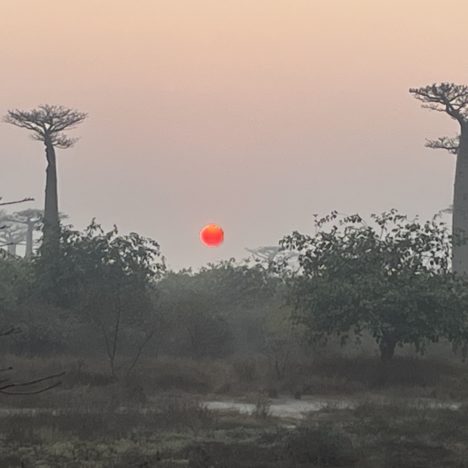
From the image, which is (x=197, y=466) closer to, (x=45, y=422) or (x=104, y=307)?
(x=45, y=422)

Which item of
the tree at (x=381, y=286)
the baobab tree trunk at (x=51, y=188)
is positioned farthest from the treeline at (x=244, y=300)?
the baobab tree trunk at (x=51, y=188)

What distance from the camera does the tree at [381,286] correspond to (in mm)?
24266

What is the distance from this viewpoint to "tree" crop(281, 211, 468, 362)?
24.3 m

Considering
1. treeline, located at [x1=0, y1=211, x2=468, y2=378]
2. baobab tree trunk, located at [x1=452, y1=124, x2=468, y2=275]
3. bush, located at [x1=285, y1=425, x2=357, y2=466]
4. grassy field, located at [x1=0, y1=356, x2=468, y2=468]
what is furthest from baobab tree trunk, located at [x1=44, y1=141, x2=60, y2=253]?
bush, located at [x1=285, y1=425, x2=357, y2=466]

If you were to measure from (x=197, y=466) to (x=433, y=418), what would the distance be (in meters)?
7.59

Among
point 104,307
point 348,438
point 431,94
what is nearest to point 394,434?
point 348,438

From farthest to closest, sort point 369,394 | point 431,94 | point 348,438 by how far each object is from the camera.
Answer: point 431,94 < point 369,394 < point 348,438

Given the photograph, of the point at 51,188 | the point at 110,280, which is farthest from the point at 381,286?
the point at 51,188

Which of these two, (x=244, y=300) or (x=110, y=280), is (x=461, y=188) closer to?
(x=244, y=300)

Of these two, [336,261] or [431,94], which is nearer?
[336,261]

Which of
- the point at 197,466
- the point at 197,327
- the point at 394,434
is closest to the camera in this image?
the point at 197,466

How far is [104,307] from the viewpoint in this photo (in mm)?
30234

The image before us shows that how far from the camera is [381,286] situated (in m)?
24.4

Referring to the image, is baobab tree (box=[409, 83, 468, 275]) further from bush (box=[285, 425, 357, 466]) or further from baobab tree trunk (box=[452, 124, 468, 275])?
bush (box=[285, 425, 357, 466])
